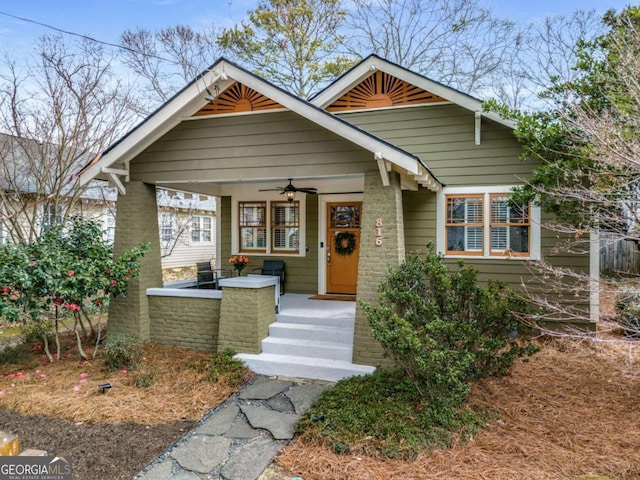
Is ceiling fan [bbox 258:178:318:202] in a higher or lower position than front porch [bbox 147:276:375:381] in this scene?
higher

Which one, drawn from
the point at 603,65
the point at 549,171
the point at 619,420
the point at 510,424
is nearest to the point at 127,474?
the point at 510,424

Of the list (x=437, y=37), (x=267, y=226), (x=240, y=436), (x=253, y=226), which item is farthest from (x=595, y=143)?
(x=437, y=37)

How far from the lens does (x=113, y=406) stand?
4.84m

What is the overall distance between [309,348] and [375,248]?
6.34 feet

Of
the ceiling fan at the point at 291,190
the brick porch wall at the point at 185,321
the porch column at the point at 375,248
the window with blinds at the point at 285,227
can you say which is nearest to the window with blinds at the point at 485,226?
the porch column at the point at 375,248

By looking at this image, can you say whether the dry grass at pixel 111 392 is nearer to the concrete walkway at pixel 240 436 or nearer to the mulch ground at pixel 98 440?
the mulch ground at pixel 98 440

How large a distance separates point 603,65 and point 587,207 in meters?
2.04

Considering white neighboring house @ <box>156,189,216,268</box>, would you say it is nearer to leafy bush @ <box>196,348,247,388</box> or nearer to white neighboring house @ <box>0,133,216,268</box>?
white neighboring house @ <box>0,133,216,268</box>

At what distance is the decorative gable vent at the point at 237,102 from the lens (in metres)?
6.53

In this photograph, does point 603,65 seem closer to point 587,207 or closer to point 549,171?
point 549,171

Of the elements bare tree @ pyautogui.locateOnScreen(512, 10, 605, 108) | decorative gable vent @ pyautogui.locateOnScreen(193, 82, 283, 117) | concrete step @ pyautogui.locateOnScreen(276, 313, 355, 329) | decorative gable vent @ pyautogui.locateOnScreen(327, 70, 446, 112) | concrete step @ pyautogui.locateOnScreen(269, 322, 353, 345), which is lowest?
concrete step @ pyautogui.locateOnScreen(269, 322, 353, 345)

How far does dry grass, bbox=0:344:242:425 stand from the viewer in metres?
4.73

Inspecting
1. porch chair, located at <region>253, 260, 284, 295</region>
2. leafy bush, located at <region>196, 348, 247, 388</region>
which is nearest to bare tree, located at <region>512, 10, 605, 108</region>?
porch chair, located at <region>253, 260, 284, 295</region>

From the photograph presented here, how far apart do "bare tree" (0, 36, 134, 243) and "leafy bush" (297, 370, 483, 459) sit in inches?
325
